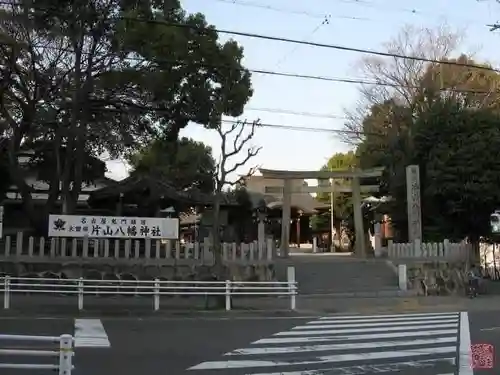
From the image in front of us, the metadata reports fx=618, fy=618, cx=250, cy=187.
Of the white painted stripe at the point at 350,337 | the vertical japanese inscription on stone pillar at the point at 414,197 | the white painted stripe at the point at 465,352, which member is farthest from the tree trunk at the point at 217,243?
the vertical japanese inscription on stone pillar at the point at 414,197

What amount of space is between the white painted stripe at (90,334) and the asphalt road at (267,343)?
17 millimetres

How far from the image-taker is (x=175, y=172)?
79.0ft

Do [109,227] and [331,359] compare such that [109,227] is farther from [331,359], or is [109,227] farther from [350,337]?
[331,359]

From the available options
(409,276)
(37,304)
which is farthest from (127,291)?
(409,276)

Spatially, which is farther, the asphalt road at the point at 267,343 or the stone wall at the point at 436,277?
the stone wall at the point at 436,277

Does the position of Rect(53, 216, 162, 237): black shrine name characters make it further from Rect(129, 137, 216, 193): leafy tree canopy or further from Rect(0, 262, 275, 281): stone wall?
Rect(129, 137, 216, 193): leafy tree canopy

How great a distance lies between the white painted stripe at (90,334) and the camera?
10.6 m

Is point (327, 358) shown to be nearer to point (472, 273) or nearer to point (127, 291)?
point (127, 291)

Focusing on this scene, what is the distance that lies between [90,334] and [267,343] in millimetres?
3452

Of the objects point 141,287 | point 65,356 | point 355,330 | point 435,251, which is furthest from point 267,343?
point 435,251

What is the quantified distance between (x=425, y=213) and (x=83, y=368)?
27615 millimetres

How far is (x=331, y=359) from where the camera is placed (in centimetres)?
961

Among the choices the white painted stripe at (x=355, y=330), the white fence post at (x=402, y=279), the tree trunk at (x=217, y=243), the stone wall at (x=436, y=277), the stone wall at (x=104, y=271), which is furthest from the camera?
the stone wall at (x=436, y=277)

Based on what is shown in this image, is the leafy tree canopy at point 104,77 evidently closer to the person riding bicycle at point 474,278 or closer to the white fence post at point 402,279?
the white fence post at point 402,279
